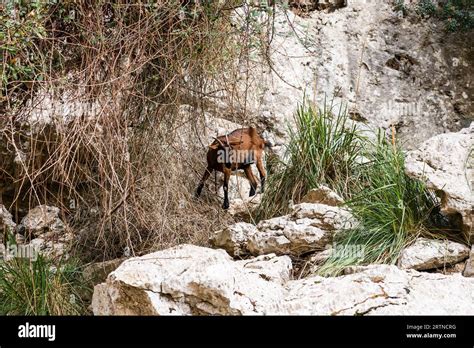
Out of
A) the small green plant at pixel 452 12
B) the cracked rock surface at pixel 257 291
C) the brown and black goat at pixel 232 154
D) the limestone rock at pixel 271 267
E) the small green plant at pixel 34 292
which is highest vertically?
the small green plant at pixel 452 12

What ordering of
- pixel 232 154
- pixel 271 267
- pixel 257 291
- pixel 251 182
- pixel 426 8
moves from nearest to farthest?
pixel 257 291 < pixel 271 267 < pixel 232 154 < pixel 251 182 < pixel 426 8

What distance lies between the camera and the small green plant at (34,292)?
13.3ft

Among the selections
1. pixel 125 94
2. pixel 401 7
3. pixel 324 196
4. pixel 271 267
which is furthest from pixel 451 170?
pixel 401 7

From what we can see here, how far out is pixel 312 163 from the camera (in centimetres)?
521

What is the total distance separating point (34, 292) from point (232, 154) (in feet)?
5.44

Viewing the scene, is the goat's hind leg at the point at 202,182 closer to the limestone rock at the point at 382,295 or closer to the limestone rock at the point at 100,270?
the limestone rock at the point at 100,270

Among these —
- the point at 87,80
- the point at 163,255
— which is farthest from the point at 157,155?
the point at 163,255

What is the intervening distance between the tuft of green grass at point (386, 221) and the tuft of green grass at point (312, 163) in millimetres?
611

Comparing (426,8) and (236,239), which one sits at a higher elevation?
(426,8)

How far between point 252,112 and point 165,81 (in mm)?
1520

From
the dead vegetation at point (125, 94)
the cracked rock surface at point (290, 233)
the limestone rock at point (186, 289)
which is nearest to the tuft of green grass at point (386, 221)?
the cracked rock surface at point (290, 233)

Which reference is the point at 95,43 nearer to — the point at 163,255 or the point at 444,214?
the point at 163,255

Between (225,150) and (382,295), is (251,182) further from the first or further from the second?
(382,295)
